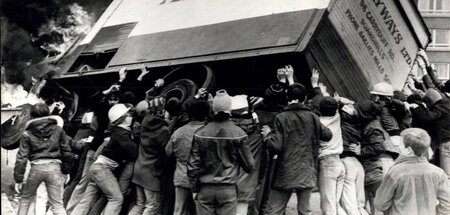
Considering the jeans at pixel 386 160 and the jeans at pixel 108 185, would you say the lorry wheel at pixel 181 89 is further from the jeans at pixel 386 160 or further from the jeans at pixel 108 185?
the jeans at pixel 386 160

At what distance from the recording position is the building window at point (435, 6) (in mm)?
9934

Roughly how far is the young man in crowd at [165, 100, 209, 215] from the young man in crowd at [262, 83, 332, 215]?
32.5 inches

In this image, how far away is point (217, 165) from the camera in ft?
17.7

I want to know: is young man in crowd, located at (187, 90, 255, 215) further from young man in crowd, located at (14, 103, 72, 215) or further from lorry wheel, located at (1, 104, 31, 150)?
lorry wheel, located at (1, 104, 31, 150)

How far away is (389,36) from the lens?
9.25m

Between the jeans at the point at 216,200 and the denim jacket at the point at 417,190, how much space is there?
1459 mm

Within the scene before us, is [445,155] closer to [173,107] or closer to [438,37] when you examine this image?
[438,37]

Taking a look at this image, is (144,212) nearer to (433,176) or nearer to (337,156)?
(337,156)

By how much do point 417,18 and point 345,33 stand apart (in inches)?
81.4

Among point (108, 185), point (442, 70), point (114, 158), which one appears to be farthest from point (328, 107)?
point (442, 70)

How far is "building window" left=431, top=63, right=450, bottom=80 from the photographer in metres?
11.2

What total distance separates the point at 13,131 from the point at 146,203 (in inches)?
78.1

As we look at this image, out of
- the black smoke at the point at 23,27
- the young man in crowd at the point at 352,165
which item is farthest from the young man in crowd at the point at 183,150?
the black smoke at the point at 23,27

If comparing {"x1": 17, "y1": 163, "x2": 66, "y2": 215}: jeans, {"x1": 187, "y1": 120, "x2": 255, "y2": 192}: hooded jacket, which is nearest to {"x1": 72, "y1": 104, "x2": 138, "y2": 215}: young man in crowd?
{"x1": 17, "y1": 163, "x2": 66, "y2": 215}: jeans
